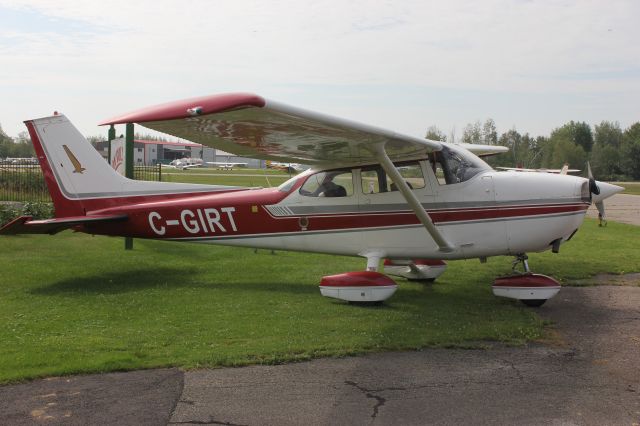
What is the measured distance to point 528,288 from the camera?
24.9 feet

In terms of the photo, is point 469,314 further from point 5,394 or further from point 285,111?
point 5,394

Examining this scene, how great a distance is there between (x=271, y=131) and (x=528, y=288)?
3.86 m

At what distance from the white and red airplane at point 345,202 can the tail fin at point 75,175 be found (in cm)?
2

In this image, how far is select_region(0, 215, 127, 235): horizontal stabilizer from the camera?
8.55 meters

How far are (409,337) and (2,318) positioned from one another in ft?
15.1

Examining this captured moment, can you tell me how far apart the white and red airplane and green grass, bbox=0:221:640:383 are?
631 mm

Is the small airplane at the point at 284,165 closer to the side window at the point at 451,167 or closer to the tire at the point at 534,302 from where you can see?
the side window at the point at 451,167

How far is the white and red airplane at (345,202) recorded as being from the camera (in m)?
7.56

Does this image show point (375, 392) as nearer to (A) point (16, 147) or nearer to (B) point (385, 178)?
(B) point (385, 178)

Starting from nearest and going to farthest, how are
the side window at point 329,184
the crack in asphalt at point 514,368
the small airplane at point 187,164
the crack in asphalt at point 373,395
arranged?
the crack in asphalt at point 373,395, the crack in asphalt at point 514,368, the side window at point 329,184, the small airplane at point 187,164

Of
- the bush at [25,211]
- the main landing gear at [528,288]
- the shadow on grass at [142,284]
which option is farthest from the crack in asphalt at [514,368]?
the bush at [25,211]

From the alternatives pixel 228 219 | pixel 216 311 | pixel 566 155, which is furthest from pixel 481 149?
pixel 566 155

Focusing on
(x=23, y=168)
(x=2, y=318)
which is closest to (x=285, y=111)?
(x=2, y=318)

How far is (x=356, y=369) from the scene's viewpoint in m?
5.21
